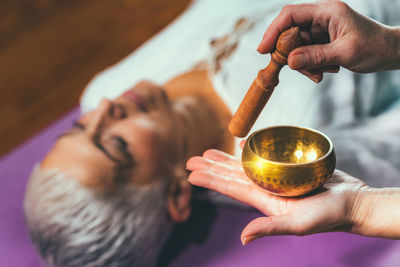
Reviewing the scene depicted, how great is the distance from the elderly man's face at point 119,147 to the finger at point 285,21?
440mm

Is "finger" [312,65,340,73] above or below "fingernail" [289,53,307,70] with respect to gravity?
below

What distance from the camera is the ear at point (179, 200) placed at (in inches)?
33.9

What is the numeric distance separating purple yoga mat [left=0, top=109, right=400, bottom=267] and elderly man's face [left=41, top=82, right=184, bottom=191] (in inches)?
6.9

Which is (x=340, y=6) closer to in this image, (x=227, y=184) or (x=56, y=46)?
(x=227, y=184)

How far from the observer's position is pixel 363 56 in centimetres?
45

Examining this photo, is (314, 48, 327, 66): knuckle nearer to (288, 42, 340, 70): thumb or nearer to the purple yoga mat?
(288, 42, 340, 70): thumb

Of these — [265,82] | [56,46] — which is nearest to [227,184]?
[265,82]

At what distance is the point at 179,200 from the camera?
874mm

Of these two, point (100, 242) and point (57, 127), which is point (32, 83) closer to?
point (57, 127)

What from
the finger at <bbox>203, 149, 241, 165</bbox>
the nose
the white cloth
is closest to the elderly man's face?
the nose

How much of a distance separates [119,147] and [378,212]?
1.59 ft

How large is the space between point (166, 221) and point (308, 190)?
0.49m

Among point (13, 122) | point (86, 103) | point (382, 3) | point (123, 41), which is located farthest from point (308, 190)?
point (123, 41)

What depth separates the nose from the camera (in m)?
0.82
